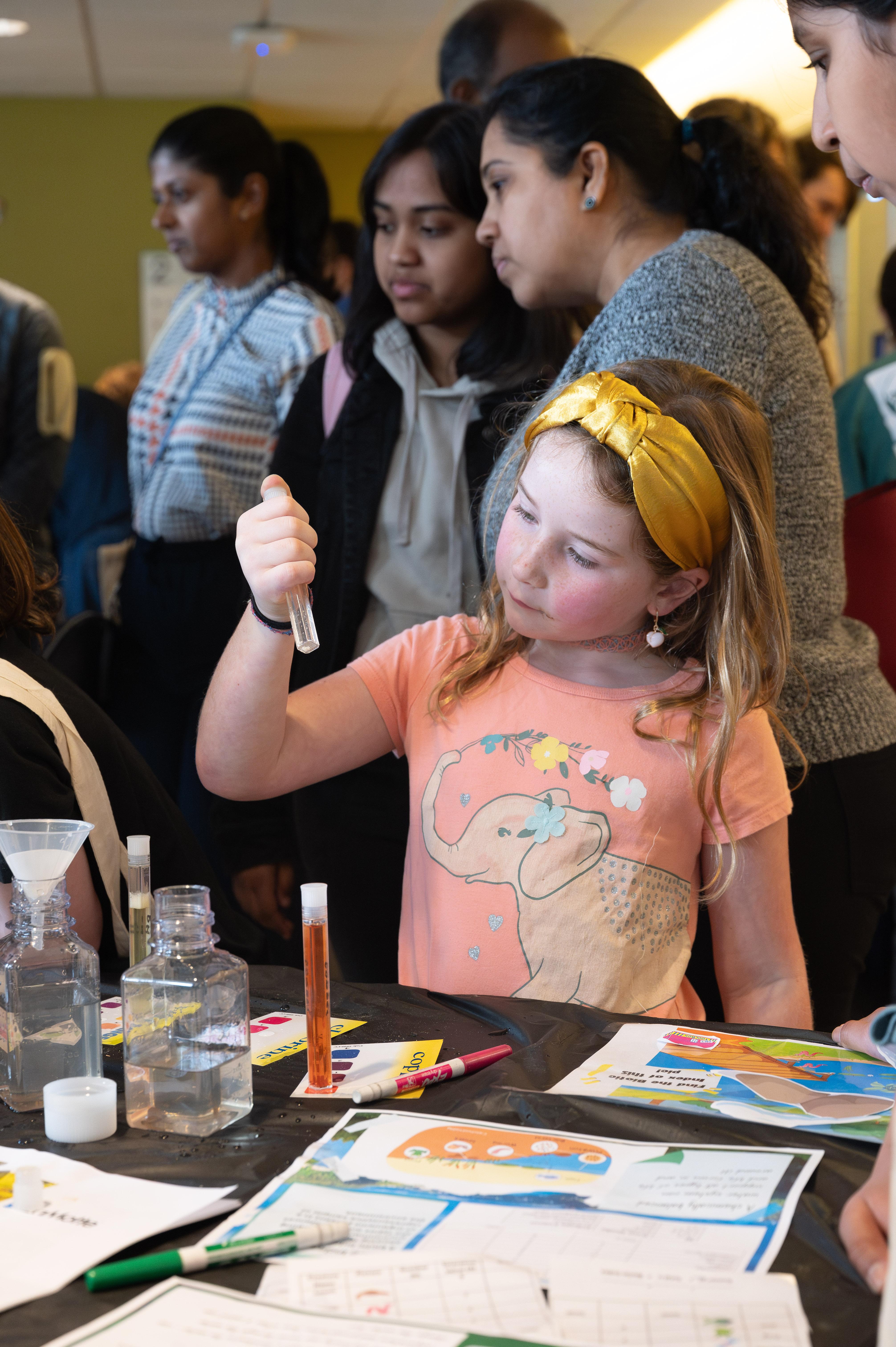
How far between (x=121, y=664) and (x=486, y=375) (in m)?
0.91

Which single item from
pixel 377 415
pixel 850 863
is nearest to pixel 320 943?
pixel 850 863

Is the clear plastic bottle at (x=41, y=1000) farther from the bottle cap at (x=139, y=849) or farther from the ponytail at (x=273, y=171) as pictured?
the ponytail at (x=273, y=171)

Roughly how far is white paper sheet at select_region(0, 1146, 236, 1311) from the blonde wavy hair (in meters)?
0.63

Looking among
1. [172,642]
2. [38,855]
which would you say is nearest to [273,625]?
[38,855]

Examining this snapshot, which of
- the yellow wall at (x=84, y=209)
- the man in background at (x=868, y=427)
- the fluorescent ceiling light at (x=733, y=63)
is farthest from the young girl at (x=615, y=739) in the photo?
the yellow wall at (x=84, y=209)

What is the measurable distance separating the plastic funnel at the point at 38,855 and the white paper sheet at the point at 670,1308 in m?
0.40

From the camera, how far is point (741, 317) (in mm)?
1389

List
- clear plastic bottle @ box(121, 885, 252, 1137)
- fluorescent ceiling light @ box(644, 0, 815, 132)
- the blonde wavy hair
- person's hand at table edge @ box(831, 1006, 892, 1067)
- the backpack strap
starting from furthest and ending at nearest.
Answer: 1. fluorescent ceiling light @ box(644, 0, 815, 132)
2. the backpack strap
3. the blonde wavy hair
4. person's hand at table edge @ box(831, 1006, 892, 1067)
5. clear plastic bottle @ box(121, 885, 252, 1137)

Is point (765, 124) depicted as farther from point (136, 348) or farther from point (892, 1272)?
point (136, 348)

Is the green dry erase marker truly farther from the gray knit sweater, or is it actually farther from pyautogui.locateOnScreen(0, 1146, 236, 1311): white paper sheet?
the gray knit sweater

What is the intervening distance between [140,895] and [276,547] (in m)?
0.30

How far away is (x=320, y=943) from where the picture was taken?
85 centimetres

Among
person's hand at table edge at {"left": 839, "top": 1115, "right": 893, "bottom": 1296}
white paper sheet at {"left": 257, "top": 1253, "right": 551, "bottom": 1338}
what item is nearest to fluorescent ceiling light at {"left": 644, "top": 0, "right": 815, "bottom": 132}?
person's hand at table edge at {"left": 839, "top": 1115, "right": 893, "bottom": 1296}

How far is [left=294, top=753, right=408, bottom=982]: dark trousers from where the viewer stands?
1660 millimetres
